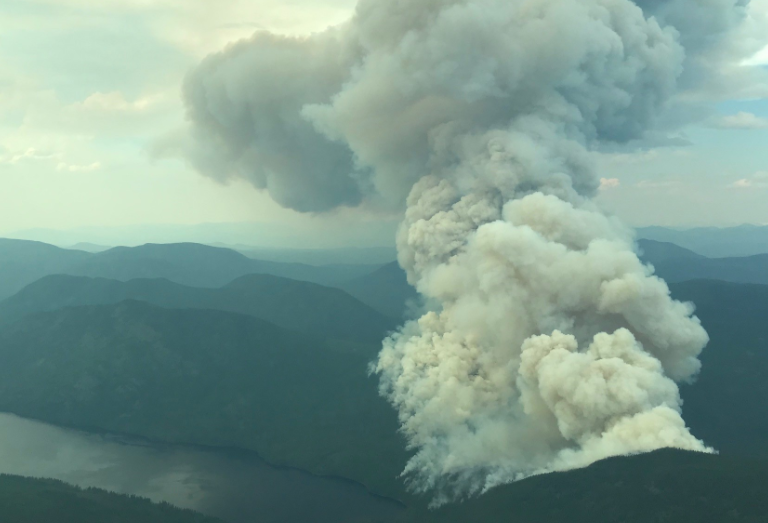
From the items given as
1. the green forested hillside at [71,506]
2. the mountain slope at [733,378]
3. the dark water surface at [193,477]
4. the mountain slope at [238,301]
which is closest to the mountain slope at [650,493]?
the dark water surface at [193,477]

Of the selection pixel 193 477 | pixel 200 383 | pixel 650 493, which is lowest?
pixel 193 477

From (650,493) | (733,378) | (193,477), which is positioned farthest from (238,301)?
(650,493)

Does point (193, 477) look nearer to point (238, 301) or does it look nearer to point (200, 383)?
point (200, 383)

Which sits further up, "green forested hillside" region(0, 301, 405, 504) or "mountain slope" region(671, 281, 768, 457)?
"mountain slope" region(671, 281, 768, 457)

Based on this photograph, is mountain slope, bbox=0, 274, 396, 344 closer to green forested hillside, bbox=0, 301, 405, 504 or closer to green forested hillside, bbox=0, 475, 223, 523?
green forested hillside, bbox=0, 301, 405, 504

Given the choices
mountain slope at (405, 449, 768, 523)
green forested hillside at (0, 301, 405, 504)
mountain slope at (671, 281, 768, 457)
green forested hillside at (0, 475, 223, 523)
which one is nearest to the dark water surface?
green forested hillside at (0, 301, 405, 504)

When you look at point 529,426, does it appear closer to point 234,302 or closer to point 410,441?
point 410,441

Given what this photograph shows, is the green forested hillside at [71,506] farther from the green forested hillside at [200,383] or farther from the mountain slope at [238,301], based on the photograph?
the mountain slope at [238,301]

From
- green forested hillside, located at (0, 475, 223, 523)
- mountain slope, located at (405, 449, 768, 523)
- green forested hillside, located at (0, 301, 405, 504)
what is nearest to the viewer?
mountain slope, located at (405, 449, 768, 523)

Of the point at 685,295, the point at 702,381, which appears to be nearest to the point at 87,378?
the point at 702,381
